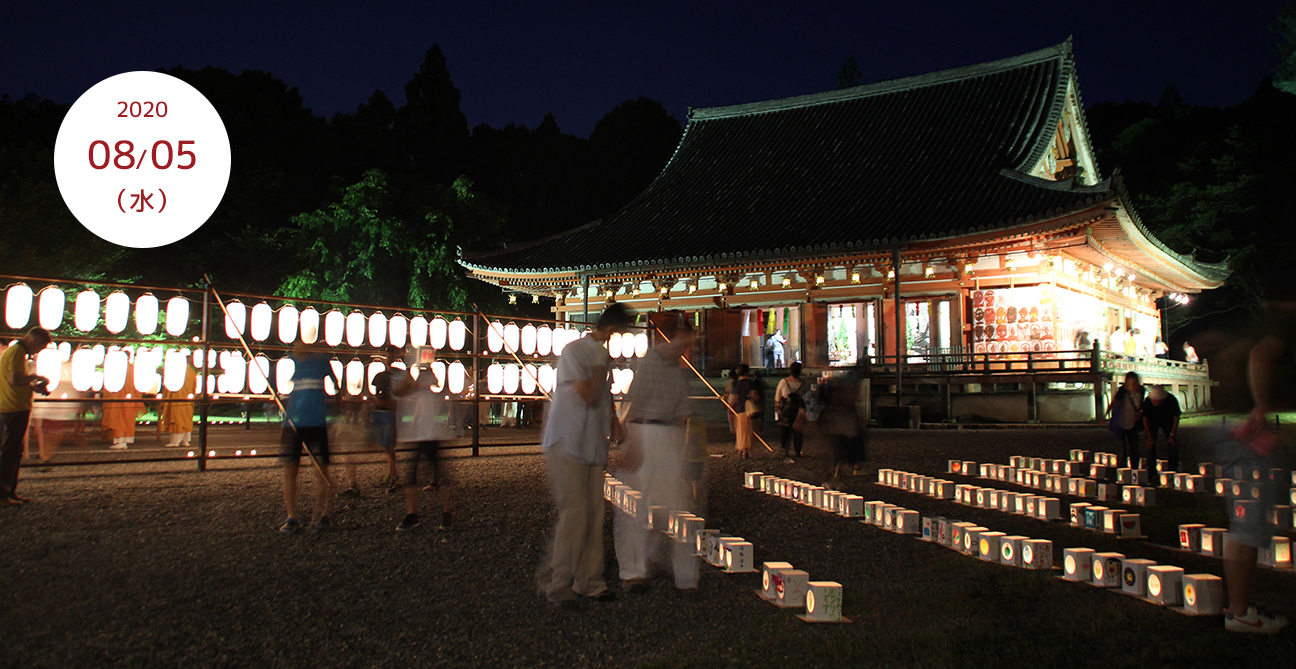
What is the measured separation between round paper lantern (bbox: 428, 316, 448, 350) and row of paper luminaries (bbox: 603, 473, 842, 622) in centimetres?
821

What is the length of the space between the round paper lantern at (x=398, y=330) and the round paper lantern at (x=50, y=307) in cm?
417

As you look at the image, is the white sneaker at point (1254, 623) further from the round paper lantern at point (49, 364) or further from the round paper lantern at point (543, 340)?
the round paper lantern at point (49, 364)

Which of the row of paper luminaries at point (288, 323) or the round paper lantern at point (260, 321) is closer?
the row of paper luminaries at point (288, 323)

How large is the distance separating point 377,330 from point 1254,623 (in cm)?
1132

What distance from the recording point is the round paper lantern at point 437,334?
12852 millimetres

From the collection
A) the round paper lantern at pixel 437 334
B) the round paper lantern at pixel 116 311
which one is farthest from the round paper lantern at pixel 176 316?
the round paper lantern at pixel 437 334

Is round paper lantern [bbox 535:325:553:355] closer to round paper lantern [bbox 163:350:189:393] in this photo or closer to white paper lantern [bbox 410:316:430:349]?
white paper lantern [bbox 410:316:430:349]

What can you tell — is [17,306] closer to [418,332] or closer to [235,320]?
[235,320]

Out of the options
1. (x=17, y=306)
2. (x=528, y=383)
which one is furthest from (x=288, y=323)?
(x=528, y=383)

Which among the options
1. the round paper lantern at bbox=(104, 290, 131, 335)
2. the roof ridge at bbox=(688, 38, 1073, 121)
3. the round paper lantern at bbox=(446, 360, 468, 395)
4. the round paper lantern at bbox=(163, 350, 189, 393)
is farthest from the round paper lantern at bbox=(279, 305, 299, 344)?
the roof ridge at bbox=(688, 38, 1073, 121)

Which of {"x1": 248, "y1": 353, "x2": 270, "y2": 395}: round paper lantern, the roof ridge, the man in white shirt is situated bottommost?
the man in white shirt

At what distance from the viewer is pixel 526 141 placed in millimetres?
42250

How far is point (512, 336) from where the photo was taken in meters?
13.7

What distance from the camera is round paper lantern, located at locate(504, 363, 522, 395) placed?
43.7 feet
